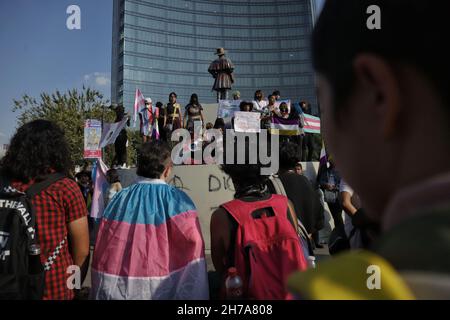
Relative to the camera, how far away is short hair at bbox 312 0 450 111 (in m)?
0.48

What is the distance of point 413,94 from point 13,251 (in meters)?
1.98

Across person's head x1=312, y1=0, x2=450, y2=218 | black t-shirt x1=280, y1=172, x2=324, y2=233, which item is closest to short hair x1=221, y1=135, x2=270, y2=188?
black t-shirt x1=280, y1=172, x2=324, y2=233

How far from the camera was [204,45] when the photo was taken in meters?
74.4

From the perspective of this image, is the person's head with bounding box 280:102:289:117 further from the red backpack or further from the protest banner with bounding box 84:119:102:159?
the red backpack

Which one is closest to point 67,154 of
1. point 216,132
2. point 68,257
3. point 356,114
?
point 68,257

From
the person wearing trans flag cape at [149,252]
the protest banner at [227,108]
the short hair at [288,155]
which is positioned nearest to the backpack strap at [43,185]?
the person wearing trans flag cape at [149,252]

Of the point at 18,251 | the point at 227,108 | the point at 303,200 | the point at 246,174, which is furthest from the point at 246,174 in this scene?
the point at 227,108

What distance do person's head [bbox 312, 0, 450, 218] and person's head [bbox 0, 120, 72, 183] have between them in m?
2.13

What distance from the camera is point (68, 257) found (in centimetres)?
222

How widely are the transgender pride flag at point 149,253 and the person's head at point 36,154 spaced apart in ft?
1.69

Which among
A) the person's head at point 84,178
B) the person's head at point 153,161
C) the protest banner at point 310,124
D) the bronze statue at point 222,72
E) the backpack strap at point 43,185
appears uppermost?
the bronze statue at point 222,72

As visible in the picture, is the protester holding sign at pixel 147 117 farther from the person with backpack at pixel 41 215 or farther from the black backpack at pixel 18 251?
the black backpack at pixel 18 251

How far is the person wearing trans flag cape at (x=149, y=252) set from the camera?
2.29 m

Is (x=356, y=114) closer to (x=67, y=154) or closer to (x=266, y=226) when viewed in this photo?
(x=266, y=226)
